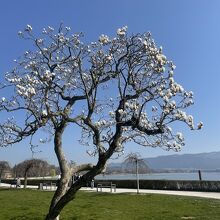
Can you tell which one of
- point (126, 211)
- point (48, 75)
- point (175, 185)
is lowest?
point (126, 211)

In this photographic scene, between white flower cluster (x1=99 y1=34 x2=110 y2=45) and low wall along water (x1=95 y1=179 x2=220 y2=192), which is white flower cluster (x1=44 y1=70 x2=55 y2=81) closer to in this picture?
white flower cluster (x1=99 y1=34 x2=110 y2=45)

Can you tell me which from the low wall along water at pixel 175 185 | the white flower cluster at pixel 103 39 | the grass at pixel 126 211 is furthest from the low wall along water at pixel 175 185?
the white flower cluster at pixel 103 39

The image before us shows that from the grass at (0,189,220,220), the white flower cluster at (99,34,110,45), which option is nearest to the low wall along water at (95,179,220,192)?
the grass at (0,189,220,220)

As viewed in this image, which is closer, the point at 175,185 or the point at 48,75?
the point at 48,75

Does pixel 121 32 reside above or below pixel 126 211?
above

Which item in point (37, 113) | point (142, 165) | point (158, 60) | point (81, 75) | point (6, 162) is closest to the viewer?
point (158, 60)

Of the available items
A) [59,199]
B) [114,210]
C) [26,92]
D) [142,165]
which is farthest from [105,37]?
[142,165]

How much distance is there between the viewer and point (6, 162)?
248 feet

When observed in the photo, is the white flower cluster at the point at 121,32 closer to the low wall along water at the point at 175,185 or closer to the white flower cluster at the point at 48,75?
the white flower cluster at the point at 48,75

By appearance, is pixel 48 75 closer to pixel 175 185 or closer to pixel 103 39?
pixel 103 39

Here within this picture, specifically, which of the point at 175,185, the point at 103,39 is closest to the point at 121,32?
the point at 103,39

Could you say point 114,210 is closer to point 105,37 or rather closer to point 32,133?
point 32,133

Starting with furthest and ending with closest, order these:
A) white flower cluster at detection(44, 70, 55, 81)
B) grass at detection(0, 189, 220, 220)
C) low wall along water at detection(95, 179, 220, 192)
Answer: low wall along water at detection(95, 179, 220, 192) < grass at detection(0, 189, 220, 220) < white flower cluster at detection(44, 70, 55, 81)

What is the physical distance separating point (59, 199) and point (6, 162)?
65391 mm
